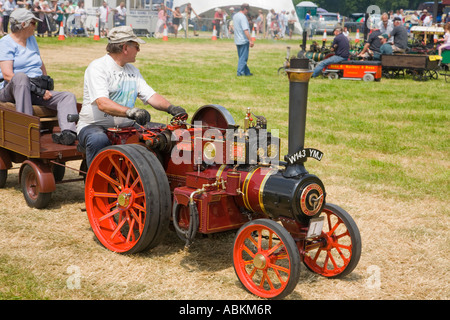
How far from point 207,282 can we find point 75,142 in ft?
7.76

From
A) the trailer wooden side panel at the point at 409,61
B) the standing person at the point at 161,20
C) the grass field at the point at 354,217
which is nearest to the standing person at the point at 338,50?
the trailer wooden side panel at the point at 409,61

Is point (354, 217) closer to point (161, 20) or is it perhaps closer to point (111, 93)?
point (111, 93)

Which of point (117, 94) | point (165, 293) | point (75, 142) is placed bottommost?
point (165, 293)

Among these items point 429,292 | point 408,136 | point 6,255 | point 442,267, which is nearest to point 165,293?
point 6,255

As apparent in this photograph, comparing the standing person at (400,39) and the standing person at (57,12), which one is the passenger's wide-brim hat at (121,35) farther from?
the standing person at (57,12)

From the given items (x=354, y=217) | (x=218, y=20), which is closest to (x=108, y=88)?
(x=354, y=217)

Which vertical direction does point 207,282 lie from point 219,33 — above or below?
below

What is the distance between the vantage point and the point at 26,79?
580cm

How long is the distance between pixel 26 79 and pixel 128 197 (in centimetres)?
224

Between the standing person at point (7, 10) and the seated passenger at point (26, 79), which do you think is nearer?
the seated passenger at point (26, 79)

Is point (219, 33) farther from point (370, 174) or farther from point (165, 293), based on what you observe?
point (165, 293)

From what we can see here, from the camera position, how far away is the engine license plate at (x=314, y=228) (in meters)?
3.73

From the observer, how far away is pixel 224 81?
48.8 feet

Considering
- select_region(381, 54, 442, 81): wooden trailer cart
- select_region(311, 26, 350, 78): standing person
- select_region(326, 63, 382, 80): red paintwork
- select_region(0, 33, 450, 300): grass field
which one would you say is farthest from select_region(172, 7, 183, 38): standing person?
select_region(0, 33, 450, 300): grass field
